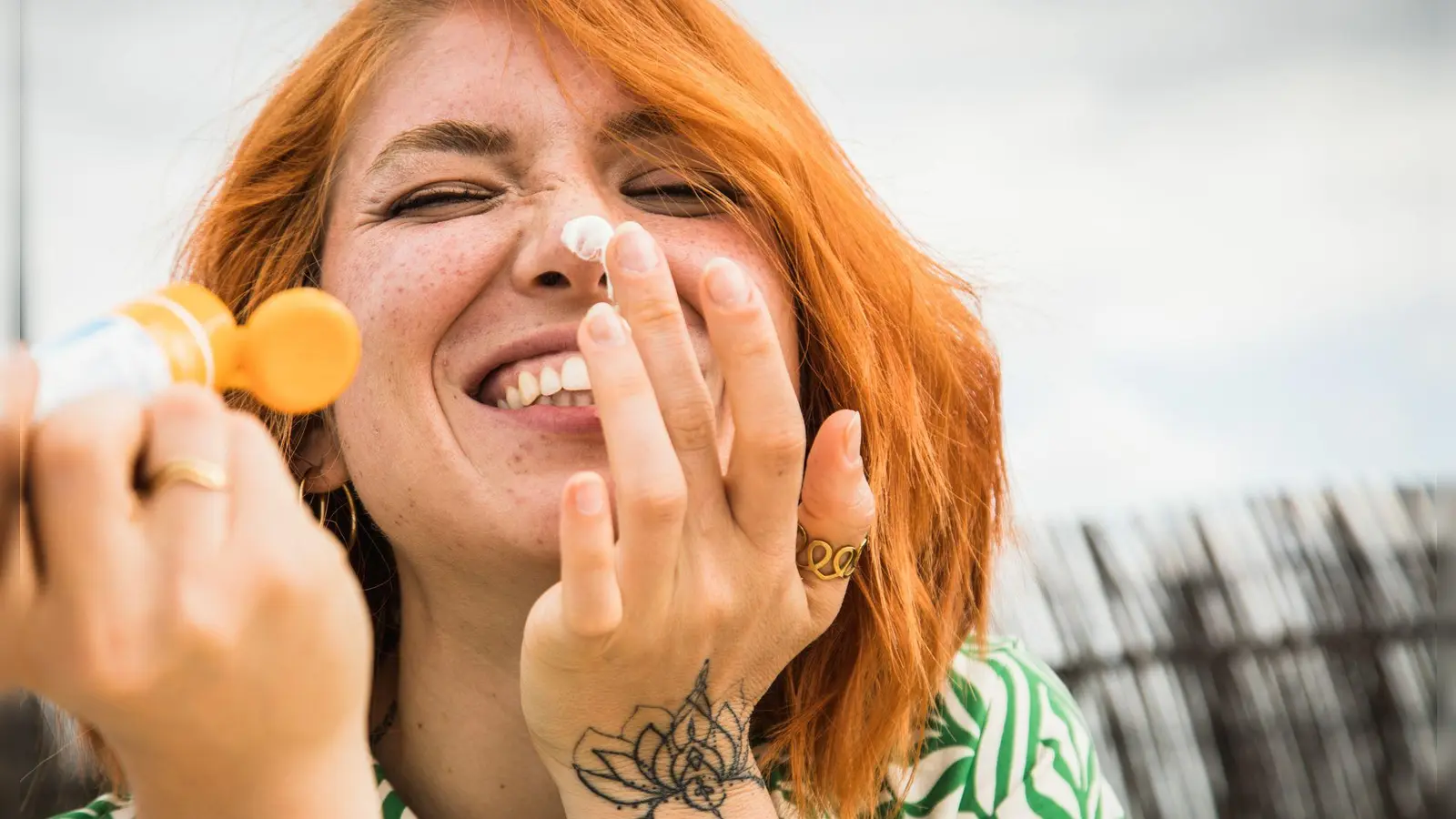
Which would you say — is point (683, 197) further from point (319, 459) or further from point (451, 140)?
point (319, 459)

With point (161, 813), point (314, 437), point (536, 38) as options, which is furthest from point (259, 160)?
point (161, 813)

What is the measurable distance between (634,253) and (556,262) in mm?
312

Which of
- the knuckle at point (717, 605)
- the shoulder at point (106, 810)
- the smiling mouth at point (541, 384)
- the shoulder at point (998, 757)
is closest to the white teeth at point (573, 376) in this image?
the smiling mouth at point (541, 384)

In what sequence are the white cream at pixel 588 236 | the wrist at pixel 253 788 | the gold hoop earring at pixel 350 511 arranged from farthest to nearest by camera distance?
the gold hoop earring at pixel 350 511
the white cream at pixel 588 236
the wrist at pixel 253 788

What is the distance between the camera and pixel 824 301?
6.45 ft

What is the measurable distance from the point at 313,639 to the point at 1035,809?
151cm

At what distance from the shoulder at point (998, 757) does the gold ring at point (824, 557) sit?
1.72 ft

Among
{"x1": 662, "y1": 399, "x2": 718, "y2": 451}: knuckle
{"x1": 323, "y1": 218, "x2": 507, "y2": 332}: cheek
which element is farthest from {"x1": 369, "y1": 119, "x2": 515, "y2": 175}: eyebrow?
{"x1": 662, "y1": 399, "x2": 718, "y2": 451}: knuckle

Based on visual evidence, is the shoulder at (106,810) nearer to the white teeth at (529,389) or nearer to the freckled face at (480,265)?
the freckled face at (480,265)

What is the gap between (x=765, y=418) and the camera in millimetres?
1502

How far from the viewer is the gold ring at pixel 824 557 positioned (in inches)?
68.1

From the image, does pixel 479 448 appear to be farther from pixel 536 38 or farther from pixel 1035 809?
pixel 1035 809

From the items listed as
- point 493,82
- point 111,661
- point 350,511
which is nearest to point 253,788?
point 111,661

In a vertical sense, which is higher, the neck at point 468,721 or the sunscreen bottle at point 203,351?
the sunscreen bottle at point 203,351
